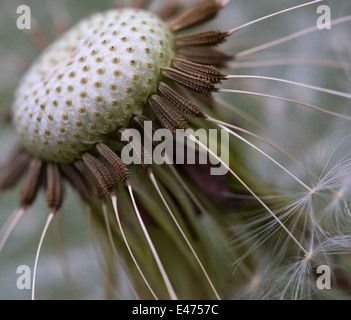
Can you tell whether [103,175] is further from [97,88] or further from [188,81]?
[188,81]

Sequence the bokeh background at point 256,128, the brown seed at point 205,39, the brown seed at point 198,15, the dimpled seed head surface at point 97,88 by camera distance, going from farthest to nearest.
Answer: the bokeh background at point 256,128 → the brown seed at point 198,15 → the brown seed at point 205,39 → the dimpled seed head surface at point 97,88

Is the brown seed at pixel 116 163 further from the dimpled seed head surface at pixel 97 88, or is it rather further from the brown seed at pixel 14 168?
the brown seed at pixel 14 168

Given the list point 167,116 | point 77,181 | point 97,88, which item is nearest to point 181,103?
point 167,116

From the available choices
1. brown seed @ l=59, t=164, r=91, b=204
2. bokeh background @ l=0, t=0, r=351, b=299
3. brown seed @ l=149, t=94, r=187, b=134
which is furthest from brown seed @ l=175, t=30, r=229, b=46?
brown seed @ l=59, t=164, r=91, b=204

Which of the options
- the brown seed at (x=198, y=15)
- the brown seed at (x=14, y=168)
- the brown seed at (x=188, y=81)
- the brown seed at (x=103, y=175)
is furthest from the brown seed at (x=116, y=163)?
the brown seed at (x=198, y=15)

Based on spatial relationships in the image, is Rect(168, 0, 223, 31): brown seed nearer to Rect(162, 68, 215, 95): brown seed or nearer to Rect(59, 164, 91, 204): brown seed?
Rect(162, 68, 215, 95): brown seed

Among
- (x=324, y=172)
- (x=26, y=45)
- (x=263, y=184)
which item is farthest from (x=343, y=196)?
(x=26, y=45)

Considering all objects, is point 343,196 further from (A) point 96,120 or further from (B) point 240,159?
(A) point 96,120
